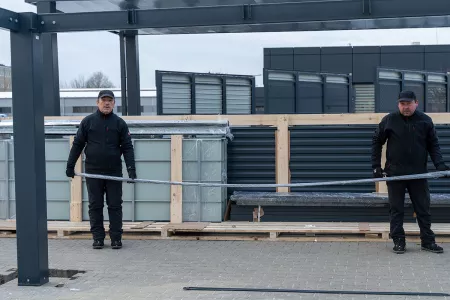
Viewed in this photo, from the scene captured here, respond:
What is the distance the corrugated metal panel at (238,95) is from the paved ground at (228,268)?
578 centimetres

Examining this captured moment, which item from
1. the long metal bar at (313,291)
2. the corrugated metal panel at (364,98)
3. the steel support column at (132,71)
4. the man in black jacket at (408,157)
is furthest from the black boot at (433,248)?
the corrugated metal panel at (364,98)

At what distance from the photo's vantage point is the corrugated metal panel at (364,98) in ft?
64.5

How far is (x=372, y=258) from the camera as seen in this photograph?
7430mm

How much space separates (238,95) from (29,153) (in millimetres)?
8209

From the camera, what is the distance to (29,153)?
6215 millimetres

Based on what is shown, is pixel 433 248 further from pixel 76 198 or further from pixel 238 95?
pixel 238 95

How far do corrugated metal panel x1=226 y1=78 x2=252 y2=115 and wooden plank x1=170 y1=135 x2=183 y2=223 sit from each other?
4833mm

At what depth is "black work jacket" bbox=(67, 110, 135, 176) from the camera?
8.17m

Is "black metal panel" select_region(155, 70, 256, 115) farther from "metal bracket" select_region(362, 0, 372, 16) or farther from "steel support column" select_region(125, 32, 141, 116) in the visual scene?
"metal bracket" select_region(362, 0, 372, 16)

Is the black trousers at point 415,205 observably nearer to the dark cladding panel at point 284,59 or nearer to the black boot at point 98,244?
the black boot at point 98,244

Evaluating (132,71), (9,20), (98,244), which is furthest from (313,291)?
(132,71)

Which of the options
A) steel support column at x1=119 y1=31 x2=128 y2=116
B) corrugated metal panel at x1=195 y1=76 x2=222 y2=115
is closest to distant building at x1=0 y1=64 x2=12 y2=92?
steel support column at x1=119 y1=31 x2=128 y2=116

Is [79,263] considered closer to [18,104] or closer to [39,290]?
[39,290]

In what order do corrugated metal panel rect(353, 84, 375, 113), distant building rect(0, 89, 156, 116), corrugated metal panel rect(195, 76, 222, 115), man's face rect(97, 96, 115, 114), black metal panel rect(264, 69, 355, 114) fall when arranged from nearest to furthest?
1. man's face rect(97, 96, 115, 114)
2. corrugated metal panel rect(195, 76, 222, 115)
3. black metal panel rect(264, 69, 355, 114)
4. corrugated metal panel rect(353, 84, 375, 113)
5. distant building rect(0, 89, 156, 116)
